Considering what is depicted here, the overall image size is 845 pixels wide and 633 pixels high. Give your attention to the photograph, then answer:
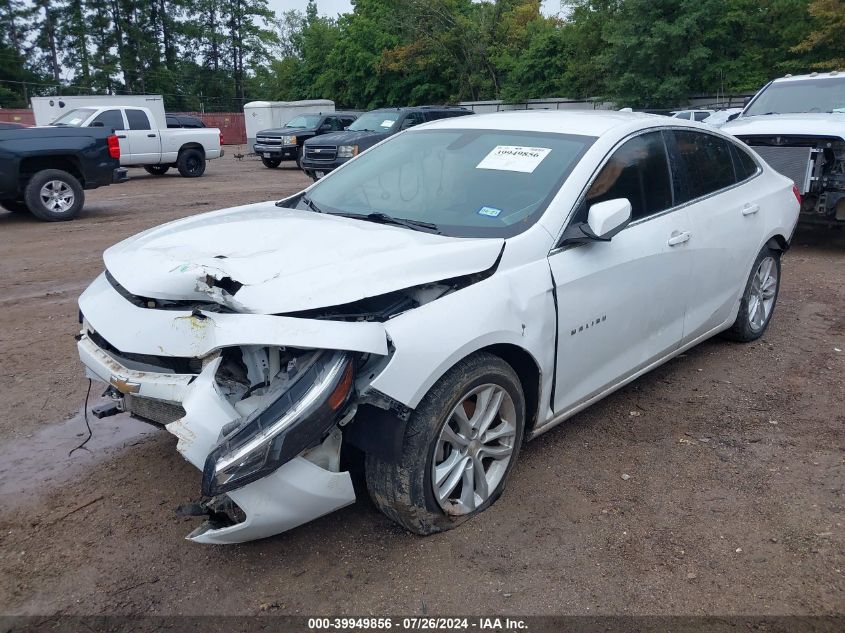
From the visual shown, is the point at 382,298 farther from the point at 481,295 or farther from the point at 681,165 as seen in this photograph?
the point at 681,165

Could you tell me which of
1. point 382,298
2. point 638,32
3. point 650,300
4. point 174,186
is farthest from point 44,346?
point 638,32

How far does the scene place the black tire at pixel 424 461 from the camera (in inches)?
108

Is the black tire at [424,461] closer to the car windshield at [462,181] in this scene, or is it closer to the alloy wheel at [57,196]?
the car windshield at [462,181]

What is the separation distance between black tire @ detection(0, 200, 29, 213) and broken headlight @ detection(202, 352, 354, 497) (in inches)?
436

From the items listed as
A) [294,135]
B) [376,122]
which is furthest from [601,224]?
[294,135]

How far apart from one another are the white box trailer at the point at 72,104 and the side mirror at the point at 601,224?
23298mm

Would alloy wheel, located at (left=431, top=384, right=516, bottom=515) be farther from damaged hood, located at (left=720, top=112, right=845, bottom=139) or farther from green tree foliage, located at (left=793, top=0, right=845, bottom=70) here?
green tree foliage, located at (left=793, top=0, right=845, bottom=70)

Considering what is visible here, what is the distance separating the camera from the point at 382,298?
111 inches

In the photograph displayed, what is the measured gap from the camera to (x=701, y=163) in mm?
4438

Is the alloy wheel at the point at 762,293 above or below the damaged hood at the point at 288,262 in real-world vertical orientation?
below

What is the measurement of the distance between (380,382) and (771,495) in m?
2.08

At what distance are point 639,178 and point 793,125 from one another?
5.43 m

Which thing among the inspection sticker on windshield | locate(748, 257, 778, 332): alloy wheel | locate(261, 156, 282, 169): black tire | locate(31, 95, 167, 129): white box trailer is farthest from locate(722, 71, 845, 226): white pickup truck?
locate(31, 95, 167, 129): white box trailer

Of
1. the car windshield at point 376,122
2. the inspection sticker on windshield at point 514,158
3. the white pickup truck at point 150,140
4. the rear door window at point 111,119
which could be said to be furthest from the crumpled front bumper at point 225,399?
the rear door window at point 111,119
